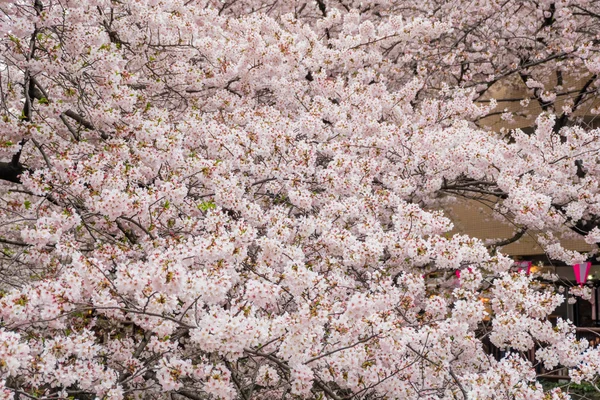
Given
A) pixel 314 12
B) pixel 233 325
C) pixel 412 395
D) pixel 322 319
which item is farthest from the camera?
pixel 314 12

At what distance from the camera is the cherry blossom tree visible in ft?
9.75

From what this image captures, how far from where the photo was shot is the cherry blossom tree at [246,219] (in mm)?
2973

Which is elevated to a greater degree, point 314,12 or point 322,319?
point 314,12

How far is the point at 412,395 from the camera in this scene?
3574mm

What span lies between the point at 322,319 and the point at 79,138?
9.61 ft

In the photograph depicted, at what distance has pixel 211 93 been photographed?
6211mm

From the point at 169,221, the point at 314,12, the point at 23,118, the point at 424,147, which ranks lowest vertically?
the point at 169,221

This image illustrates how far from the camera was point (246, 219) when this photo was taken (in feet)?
13.6

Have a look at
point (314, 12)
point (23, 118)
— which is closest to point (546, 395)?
point (23, 118)

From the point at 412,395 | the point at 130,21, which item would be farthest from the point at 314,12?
the point at 412,395

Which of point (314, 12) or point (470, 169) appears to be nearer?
point (470, 169)

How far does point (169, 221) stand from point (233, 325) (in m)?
1.47

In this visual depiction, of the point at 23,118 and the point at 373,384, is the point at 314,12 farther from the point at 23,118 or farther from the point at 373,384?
the point at 373,384

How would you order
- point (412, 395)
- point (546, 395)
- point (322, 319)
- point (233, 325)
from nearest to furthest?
point (233, 325) → point (322, 319) → point (546, 395) → point (412, 395)
